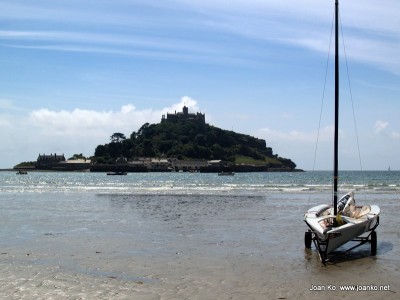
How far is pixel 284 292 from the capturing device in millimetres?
12500

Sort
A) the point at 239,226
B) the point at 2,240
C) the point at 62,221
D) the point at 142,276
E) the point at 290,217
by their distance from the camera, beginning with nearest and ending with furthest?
the point at 142,276
the point at 2,240
the point at 239,226
the point at 62,221
the point at 290,217

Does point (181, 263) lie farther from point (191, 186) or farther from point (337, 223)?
point (191, 186)

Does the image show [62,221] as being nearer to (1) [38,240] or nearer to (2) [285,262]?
(1) [38,240]

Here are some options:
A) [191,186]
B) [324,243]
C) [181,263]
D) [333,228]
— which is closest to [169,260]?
[181,263]

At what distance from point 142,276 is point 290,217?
18915 mm

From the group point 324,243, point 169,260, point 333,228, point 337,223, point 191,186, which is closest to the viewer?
point 169,260

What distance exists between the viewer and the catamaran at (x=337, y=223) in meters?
16.9

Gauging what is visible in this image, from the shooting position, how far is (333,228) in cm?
1745

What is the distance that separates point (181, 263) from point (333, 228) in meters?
5.54

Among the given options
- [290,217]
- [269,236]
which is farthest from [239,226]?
[290,217]

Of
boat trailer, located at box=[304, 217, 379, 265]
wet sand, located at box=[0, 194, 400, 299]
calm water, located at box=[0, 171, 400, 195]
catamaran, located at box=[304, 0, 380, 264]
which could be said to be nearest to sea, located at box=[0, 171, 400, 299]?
wet sand, located at box=[0, 194, 400, 299]

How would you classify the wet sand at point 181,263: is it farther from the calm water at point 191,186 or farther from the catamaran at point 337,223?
the calm water at point 191,186

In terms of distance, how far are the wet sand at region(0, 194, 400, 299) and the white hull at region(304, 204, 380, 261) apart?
555mm

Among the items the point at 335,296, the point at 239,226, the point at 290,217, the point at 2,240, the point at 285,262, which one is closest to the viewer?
the point at 335,296
